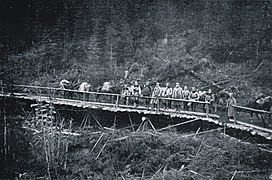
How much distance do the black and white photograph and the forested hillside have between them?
77 mm

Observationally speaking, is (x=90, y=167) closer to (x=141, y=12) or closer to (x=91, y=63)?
(x=91, y=63)

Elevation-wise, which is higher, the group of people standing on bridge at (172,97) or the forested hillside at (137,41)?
the forested hillside at (137,41)

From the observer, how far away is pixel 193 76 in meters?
21.7

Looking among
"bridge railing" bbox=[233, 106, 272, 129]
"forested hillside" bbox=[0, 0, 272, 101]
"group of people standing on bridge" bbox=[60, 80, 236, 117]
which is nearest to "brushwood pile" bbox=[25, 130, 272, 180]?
"bridge railing" bbox=[233, 106, 272, 129]

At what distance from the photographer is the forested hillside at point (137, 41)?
68.5 ft

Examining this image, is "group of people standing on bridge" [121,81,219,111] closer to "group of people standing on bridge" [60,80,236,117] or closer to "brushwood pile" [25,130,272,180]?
"group of people standing on bridge" [60,80,236,117]

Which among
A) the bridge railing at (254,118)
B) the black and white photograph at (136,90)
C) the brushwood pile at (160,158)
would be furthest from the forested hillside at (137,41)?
the brushwood pile at (160,158)

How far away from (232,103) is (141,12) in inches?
522

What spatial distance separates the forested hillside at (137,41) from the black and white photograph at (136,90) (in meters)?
0.08

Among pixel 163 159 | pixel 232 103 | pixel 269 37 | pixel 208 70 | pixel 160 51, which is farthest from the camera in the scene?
pixel 160 51

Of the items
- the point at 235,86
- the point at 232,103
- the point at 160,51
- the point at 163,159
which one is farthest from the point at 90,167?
the point at 160,51

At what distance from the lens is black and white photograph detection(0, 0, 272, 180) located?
37.9ft

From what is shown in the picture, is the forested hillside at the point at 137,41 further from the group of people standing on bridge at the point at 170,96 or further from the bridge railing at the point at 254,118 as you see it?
the group of people standing on bridge at the point at 170,96

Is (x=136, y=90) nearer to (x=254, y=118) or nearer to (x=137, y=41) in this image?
(x=254, y=118)
